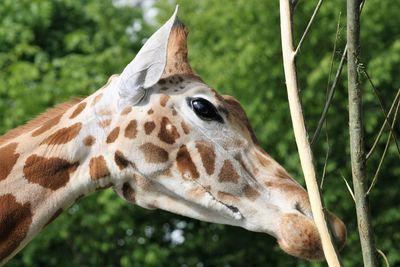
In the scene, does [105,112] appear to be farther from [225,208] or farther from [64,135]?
[225,208]

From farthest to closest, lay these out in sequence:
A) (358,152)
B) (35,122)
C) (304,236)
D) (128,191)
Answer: (35,122) → (128,191) → (304,236) → (358,152)

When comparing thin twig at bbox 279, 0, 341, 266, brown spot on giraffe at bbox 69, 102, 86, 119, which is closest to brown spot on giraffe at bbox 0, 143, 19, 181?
brown spot on giraffe at bbox 69, 102, 86, 119

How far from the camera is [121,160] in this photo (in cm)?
526

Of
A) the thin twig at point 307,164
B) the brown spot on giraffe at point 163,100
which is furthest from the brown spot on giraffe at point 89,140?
the thin twig at point 307,164

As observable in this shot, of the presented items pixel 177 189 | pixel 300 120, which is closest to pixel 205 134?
pixel 177 189

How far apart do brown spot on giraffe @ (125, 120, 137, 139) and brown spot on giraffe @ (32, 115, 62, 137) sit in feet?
1.21

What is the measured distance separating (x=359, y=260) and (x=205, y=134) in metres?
10.7

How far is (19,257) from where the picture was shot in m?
16.0

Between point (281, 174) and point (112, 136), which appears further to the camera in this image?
point (112, 136)

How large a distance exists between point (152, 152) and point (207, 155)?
26 cm

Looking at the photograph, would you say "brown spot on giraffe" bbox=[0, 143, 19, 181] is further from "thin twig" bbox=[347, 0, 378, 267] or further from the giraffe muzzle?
"thin twig" bbox=[347, 0, 378, 267]

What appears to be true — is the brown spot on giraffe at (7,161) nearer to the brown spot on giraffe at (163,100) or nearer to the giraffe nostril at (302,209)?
the brown spot on giraffe at (163,100)

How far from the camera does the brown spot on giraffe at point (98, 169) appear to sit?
17.2 feet

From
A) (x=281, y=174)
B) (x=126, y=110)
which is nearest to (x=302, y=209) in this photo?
(x=281, y=174)
